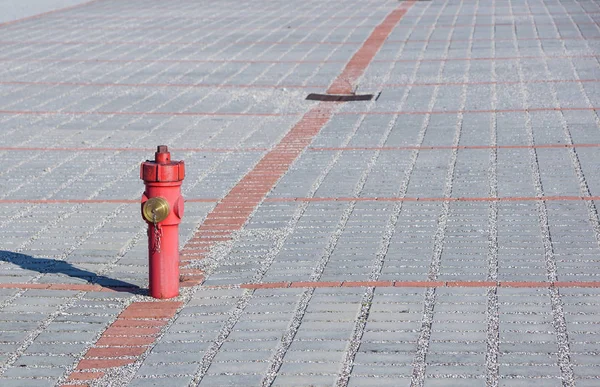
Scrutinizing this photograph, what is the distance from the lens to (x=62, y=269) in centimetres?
727

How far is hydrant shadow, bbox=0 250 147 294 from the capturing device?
6.88 m

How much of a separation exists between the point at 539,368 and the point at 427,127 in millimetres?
6910

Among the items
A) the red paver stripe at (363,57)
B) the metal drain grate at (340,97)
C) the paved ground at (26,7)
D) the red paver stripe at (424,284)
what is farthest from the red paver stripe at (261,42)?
the red paver stripe at (424,284)

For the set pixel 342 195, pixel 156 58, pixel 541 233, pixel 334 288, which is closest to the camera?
pixel 334 288

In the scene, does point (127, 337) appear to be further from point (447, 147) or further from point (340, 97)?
point (340, 97)

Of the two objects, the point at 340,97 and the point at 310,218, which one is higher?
the point at 310,218

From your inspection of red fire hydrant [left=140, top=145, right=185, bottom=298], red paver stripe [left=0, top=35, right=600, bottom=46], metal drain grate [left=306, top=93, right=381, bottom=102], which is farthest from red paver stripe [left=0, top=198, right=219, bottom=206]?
red paver stripe [left=0, top=35, right=600, bottom=46]

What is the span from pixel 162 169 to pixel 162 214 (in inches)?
10.4

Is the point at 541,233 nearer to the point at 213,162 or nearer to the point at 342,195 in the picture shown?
the point at 342,195

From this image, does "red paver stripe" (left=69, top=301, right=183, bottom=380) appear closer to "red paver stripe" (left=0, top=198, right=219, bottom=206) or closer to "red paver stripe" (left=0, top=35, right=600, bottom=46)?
"red paver stripe" (left=0, top=198, right=219, bottom=206)

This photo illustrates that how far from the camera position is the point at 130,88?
15.0m

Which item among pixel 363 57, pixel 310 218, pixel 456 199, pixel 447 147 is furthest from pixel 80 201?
pixel 363 57

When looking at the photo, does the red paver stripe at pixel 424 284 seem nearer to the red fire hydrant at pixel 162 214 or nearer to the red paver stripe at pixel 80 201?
the red fire hydrant at pixel 162 214

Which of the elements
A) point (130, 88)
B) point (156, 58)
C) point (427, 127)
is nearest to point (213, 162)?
point (427, 127)
